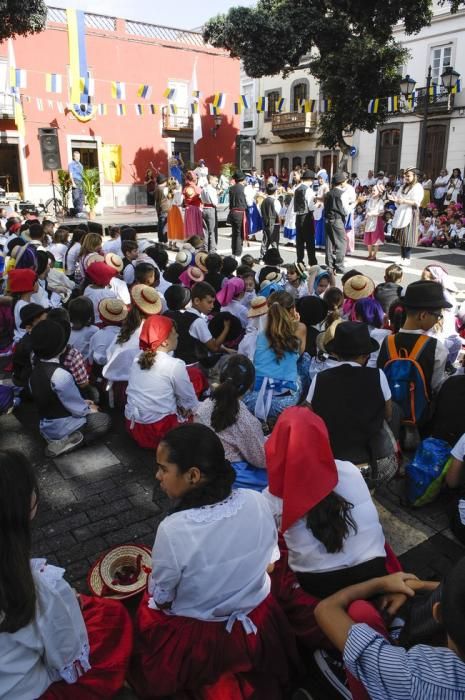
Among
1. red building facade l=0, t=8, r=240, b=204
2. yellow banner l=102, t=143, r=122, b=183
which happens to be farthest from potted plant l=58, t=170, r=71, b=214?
yellow banner l=102, t=143, r=122, b=183

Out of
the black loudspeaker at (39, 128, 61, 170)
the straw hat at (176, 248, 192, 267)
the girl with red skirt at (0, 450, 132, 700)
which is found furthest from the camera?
the black loudspeaker at (39, 128, 61, 170)

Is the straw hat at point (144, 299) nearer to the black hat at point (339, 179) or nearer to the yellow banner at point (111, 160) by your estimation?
the black hat at point (339, 179)

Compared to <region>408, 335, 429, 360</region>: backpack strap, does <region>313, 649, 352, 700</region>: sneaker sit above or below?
below

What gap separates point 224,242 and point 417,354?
424 inches

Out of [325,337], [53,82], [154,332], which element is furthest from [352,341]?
[53,82]

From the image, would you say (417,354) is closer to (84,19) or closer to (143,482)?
(143,482)

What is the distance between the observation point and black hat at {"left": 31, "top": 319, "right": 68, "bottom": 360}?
3.61 metres

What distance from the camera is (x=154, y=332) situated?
11.8 feet

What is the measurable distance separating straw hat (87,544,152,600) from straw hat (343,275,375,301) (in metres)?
3.36

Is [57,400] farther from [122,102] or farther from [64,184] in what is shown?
[122,102]

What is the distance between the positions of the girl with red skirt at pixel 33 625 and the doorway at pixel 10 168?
21.9m

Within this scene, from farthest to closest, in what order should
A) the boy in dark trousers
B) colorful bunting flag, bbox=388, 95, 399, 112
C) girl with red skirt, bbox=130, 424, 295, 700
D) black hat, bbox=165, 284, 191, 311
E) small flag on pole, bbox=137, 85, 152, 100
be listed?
small flag on pole, bbox=137, 85, 152, 100
colorful bunting flag, bbox=388, 95, 399, 112
the boy in dark trousers
black hat, bbox=165, 284, 191, 311
girl with red skirt, bbox=130, 424, 295, 700

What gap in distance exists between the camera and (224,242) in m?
13.7

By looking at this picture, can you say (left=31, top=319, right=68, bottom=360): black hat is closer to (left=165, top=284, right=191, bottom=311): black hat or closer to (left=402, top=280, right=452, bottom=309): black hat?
(left=165, top=284, right=191, bottom=311): black hat
